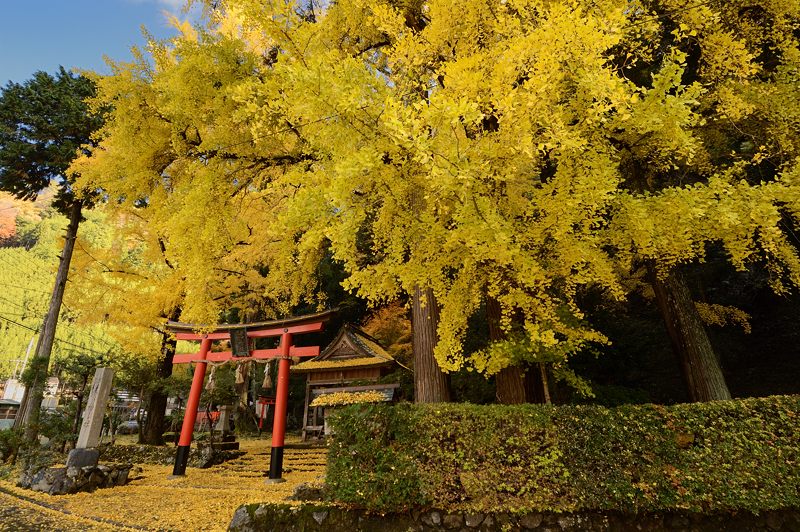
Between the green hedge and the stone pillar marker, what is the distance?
624 cm

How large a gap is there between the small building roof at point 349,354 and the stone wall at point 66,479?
24.9 feet

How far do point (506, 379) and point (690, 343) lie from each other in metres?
2.92

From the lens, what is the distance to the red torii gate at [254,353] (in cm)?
869

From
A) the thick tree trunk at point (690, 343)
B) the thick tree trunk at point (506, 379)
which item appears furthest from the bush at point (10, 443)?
the thick tree trunk at point (690, 343)

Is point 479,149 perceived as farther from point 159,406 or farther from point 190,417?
point 159,406

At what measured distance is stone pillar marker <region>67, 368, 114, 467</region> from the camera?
764 cm

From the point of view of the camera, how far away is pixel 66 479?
7160 millimetres

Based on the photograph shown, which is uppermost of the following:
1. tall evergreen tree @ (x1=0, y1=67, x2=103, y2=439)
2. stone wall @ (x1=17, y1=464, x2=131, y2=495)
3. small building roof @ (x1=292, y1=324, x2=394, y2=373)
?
tall evergreen tree @ (x1=0, y1=67, x2=103, y2=439)

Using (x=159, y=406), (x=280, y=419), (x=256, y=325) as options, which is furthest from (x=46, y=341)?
(x=280, y=419)

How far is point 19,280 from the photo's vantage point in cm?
4912

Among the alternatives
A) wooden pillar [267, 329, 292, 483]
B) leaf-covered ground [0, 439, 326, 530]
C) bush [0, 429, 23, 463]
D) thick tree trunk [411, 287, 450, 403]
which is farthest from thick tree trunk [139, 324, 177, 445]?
thick tree trunk [411, 287, 450, 403]

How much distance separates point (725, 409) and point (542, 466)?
219 centimetres

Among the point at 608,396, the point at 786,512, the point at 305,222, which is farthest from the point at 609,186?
the point at 608,396

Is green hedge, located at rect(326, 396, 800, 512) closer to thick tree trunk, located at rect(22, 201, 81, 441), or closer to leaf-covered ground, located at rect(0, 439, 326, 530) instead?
leaf-covered ground, located at rect(0, 439, 326, 530)
